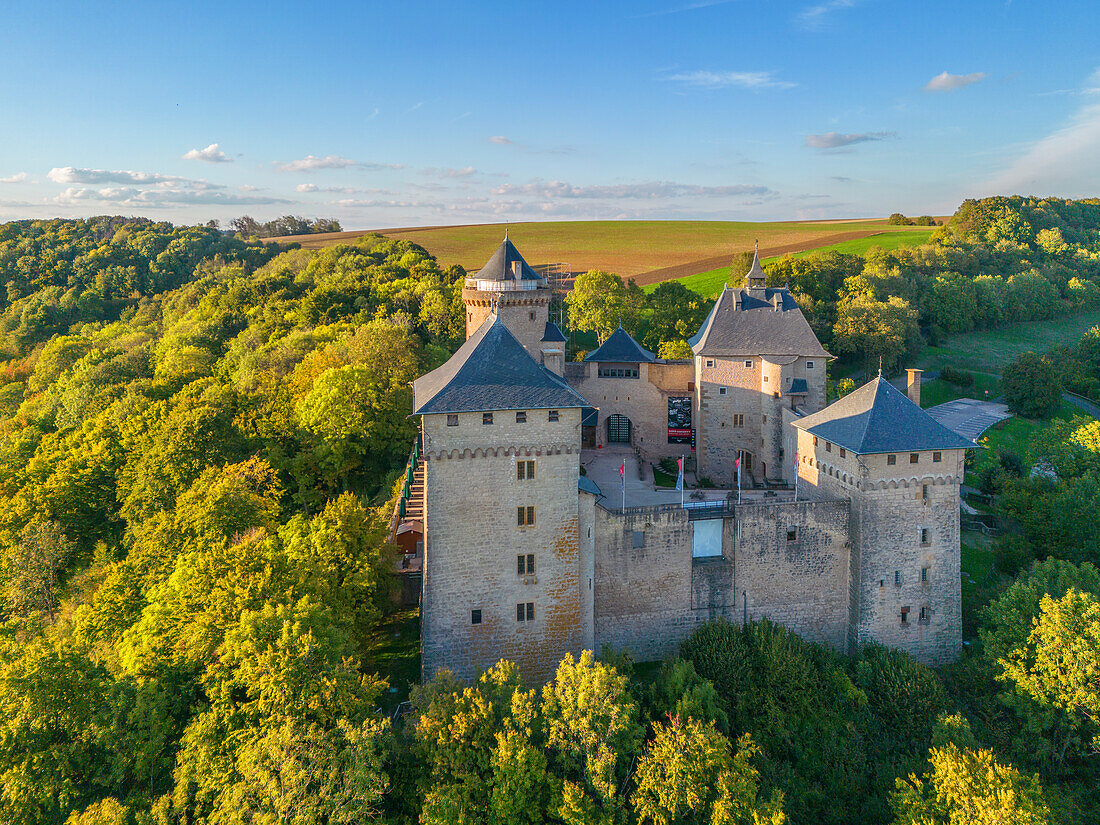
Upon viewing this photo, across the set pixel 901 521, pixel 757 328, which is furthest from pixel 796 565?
pixel 757 328

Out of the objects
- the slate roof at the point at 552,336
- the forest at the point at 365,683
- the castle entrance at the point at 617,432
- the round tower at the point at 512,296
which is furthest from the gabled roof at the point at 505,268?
the castle entrance at the point at 617,432

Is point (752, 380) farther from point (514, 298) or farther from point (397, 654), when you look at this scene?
point (397, 654)

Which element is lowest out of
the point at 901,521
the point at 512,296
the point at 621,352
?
the point at 901,521

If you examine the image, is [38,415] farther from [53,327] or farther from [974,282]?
[974,282]

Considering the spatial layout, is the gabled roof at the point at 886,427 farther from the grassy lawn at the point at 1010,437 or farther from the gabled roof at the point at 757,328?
the grassy lawn at the point at 1010,437

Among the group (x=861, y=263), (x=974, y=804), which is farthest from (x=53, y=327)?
(x=974, y=804)

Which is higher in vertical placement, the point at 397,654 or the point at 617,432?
the point at 617,432

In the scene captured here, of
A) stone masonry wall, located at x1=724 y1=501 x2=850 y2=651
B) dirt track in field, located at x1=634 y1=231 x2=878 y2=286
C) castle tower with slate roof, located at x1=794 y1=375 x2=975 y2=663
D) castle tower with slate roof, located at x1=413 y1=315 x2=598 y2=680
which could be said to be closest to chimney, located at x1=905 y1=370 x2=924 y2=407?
castle tower with slate roof, located at x1=794 y1=375 x2=975 y2=663
